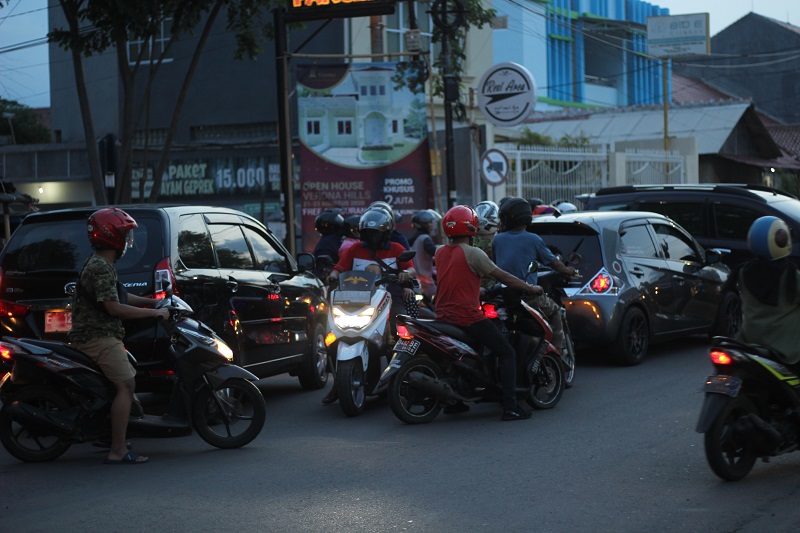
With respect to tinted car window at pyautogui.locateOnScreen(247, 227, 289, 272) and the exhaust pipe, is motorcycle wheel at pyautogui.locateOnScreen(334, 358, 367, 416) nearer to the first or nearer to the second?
tinted car window at pyautogui.locateOnScreen(247, 227, 289, 272)

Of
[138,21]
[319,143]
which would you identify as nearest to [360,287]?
[138,21]

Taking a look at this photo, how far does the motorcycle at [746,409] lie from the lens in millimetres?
6074

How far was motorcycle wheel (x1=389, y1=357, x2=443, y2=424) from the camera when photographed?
8.27m

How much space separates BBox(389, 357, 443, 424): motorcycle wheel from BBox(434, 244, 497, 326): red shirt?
453mm

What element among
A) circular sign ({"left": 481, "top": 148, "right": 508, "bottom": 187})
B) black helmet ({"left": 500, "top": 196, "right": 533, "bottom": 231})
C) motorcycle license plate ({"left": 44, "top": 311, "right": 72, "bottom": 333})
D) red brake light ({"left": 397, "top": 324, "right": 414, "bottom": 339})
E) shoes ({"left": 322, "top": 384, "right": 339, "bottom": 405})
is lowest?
shoes ({"left": 322, "top": 384, "right": 339, "bottom": 405})

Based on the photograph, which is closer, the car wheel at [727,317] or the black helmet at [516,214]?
the black helmet at [516,214]

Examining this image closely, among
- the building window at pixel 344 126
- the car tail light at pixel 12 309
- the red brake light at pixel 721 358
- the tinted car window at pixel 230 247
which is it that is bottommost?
the red brake light at pixel 721 358

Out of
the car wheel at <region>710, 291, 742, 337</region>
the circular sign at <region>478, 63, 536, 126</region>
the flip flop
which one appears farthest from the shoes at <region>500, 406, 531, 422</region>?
the circular sign at <region>478, 63, 536, 126</region>

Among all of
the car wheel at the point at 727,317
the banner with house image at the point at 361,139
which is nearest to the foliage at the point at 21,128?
the banner with house image at the point at 361,139

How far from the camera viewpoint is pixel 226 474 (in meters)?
6.90

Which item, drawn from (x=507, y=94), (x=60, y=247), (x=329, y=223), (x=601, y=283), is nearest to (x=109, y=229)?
(x=60, y=247)

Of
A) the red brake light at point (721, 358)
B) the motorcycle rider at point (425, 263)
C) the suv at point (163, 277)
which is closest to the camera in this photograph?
the red brake light at point (721, 358)

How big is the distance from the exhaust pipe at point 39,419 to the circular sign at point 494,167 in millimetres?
12429

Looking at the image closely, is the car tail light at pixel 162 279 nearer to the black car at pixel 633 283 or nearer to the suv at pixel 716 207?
the black car at pixel 633 283
